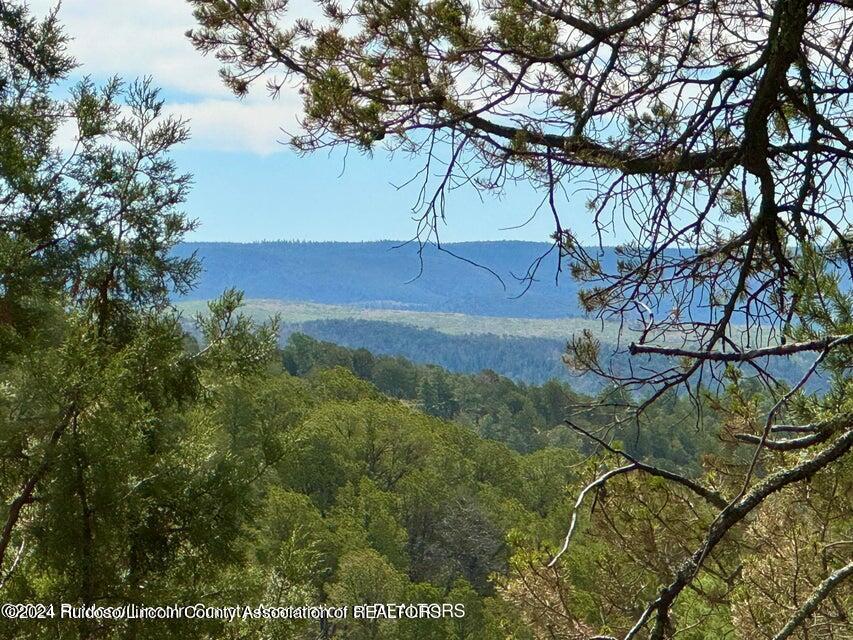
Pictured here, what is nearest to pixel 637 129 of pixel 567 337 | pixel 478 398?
pixel 567 337

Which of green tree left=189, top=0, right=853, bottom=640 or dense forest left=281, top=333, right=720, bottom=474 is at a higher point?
green tree left=189, top=0, right=853, bottom=640

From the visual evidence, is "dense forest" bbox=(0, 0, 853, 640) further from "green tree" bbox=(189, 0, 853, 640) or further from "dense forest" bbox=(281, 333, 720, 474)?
"dense forest" bbox=(281, 333, 720, 474)

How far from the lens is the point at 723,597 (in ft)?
12.0

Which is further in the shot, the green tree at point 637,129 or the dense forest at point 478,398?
the dense forest at point 478,398

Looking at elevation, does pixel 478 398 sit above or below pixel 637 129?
below

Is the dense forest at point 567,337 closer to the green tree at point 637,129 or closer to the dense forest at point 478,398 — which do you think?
the green tree at point 637,129

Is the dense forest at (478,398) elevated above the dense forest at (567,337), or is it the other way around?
the dense forest at (567,337)

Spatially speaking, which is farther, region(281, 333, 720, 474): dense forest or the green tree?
region(281, 333, 720, 474): dense forest

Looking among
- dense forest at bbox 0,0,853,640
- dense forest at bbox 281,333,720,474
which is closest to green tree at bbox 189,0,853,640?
dense forest at bbox 0,0,853,640

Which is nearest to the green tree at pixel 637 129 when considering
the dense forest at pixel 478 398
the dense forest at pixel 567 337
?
the dense forest at pixel 567 337

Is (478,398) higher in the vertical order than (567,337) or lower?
lower

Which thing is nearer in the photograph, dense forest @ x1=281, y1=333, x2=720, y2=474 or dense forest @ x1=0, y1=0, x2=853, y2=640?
dense forest @ x1=0, y1=0, x2=853, y2=640

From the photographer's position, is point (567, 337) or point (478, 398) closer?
point (567, 337)

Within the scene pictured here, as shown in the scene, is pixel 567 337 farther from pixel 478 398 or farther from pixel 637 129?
pixel 478 398
